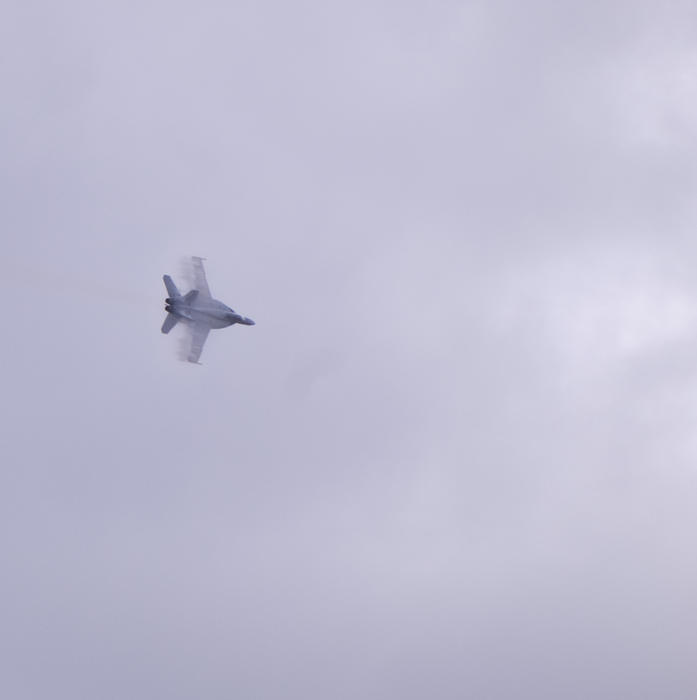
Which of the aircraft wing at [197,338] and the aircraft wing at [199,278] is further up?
the aircraft wing at [199,278]

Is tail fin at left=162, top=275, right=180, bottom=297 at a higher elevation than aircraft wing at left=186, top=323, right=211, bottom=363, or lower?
higher

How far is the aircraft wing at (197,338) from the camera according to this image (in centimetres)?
10956

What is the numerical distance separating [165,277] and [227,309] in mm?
8185

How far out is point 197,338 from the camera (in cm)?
11094

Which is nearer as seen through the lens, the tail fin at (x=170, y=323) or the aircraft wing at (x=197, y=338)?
the aircraft wing at (x=197, y=338)

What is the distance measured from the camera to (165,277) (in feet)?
365

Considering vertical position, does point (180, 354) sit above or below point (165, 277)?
below

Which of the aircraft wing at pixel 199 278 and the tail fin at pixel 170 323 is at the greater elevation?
the aircraft wing at pixel 199 278

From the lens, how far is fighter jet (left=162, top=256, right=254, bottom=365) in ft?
362

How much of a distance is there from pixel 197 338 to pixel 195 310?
3249mm

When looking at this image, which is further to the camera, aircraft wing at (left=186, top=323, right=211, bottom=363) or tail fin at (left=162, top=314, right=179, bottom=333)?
tail fin at (left=162, top=314, right=179, bottom=333)

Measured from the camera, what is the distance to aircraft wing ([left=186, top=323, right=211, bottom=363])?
110 meters

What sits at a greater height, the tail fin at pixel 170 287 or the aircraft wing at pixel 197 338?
the tail fin at pixel 170 287

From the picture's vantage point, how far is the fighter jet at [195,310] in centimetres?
11019
